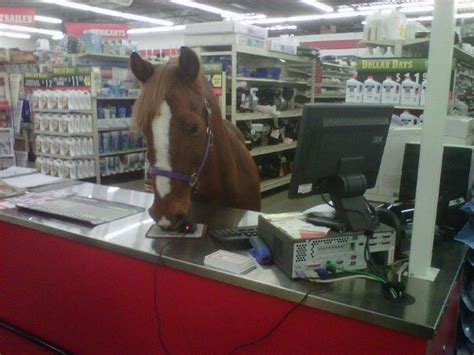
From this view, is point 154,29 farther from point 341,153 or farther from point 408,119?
point 341,153

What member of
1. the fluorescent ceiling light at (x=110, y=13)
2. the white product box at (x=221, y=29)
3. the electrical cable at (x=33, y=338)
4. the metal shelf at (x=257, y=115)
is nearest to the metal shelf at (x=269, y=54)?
the white product box at (x=221, y=29)

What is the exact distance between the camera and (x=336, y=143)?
1.32 meters

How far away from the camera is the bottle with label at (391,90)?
130 inches

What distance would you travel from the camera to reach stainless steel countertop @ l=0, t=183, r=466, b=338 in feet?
3.46

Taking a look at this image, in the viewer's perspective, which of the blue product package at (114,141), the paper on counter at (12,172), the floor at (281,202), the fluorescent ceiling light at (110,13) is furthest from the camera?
the fluorescent ceiling light at (110,13)

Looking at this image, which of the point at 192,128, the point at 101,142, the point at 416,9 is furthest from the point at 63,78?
the point at 416,9

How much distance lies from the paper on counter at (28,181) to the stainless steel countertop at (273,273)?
0.49 metres

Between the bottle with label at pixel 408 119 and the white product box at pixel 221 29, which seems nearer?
the bottle with label at pixel 408 119

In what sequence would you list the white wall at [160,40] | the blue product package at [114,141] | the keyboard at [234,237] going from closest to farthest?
the keyboard at [234,237] → the blue product package at [114,141] → the white wall at [160,40]

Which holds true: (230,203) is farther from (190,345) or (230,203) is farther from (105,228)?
(190,345)

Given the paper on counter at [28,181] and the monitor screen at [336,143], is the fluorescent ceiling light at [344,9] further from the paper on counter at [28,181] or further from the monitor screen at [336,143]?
the monitor screen at [336,143]

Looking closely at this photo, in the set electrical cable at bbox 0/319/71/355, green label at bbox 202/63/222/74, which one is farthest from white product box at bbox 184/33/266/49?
electrical cable at bbox 0/319/71/355

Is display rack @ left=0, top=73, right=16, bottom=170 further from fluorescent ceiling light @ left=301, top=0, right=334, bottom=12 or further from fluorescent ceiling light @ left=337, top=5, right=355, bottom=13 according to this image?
fluorescent ceiling light @ left=337, top=5, right=355, bottom=13

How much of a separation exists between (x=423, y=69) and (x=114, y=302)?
110 inches
